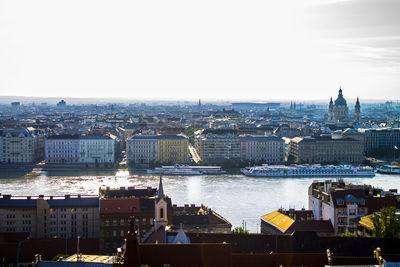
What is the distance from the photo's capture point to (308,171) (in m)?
30.6

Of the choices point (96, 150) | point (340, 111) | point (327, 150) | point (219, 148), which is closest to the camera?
point (96, 150)

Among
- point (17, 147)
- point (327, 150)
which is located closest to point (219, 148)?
point (327, 150)

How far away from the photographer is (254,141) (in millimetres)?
36094

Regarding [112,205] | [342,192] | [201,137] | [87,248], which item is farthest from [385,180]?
[87,248]

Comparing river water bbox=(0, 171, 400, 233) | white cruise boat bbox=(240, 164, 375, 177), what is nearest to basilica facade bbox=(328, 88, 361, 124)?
white cruise boat bbox=(240, 164, 375, 177)

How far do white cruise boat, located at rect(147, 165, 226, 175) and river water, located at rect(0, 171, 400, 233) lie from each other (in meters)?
1.12

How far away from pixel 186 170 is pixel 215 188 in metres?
5.95

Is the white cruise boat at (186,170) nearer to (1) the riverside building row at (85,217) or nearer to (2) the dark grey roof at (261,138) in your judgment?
(2) the dark grey roof at (261,138)

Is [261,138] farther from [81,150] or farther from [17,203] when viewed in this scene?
[17,203]

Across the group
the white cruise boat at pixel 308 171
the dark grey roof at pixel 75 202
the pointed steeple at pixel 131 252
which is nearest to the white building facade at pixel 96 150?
the white cruise boat at pixel 308 171

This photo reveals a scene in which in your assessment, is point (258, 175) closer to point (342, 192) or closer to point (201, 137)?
point (201, 137)

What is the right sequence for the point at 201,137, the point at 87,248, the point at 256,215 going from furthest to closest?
the point at 201,137 < the point at 256,215 < the point at 87,248

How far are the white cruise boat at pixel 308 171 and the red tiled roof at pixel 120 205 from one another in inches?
594

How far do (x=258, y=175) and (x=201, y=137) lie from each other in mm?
7852
